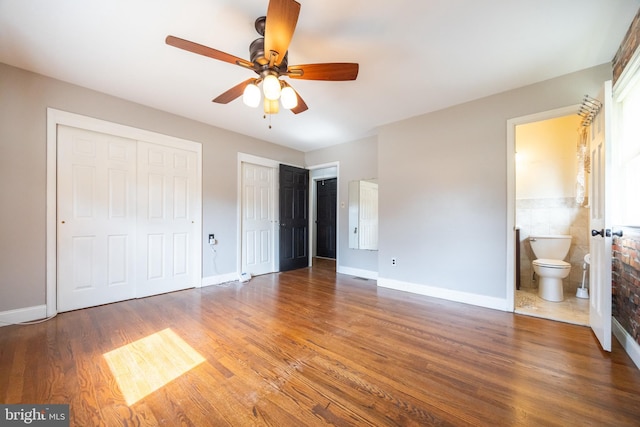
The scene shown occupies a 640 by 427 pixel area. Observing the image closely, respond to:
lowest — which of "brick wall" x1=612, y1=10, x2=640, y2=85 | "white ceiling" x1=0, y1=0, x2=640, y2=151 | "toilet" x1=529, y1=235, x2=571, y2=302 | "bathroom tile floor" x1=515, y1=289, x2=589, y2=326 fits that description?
"bathroom tile floor" x1=515, y1=289, x2=589, y2=326

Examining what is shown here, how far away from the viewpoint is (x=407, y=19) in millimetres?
1731

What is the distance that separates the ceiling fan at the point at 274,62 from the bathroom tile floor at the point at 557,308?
10.3 feet

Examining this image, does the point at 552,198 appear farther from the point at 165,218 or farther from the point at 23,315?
the point at 23,315

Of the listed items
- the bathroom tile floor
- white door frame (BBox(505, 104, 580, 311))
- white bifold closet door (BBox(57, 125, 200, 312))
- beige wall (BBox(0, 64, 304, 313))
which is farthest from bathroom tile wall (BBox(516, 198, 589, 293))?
beige wall (BBox(0, 64, 304, 313))

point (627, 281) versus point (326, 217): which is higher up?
point (326, 217)

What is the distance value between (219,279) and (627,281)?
4.53m

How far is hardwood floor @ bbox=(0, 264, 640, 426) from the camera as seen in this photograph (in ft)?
4.22

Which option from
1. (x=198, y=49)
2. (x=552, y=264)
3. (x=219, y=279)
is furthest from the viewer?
(x=219, y=279)

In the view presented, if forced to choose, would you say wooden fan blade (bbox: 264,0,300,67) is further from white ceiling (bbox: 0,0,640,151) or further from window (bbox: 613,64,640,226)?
window (bbox: 613,64,640,226)

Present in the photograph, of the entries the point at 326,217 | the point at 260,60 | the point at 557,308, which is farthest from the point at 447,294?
the point at 326,217

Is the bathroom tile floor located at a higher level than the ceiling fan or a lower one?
lower

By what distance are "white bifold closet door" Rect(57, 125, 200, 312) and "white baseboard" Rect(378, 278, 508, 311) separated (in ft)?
9.76

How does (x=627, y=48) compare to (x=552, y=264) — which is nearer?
(x=627, y=48)

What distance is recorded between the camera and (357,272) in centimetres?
439
